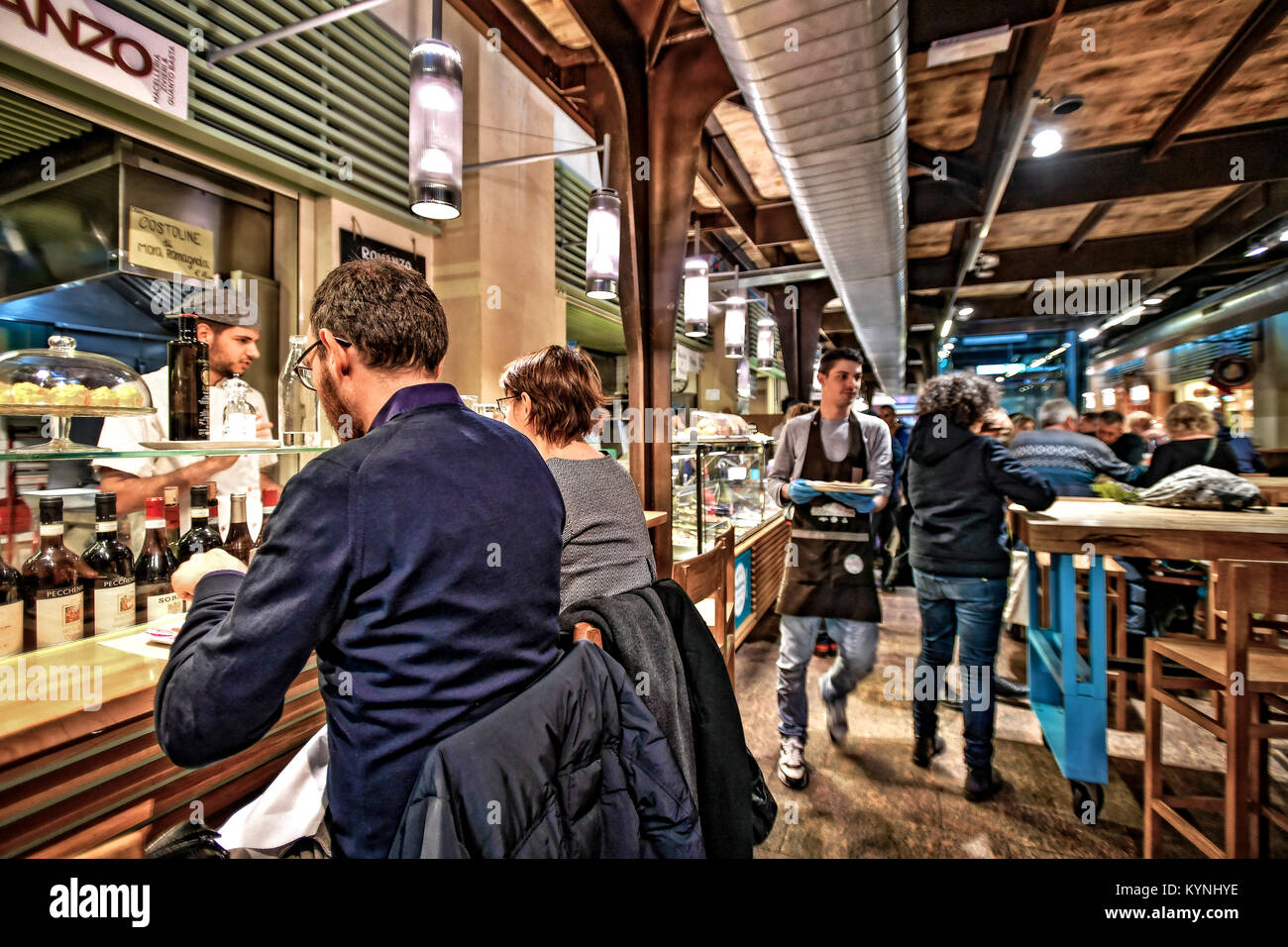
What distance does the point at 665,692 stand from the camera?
1.30 metres

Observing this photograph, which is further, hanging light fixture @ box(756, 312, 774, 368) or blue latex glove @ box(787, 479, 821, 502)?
hanging light fixture @ box(756, 312, 774, 368)

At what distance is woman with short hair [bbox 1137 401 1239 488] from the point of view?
13.1ft

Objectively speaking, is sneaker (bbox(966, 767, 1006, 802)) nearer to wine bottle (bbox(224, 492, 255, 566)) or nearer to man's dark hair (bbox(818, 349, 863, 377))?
man's dark hair (bbox(818, 349, 863, 377))

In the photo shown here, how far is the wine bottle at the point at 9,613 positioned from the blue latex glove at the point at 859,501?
2.70 m

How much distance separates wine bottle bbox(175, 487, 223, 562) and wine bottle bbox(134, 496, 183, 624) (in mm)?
35

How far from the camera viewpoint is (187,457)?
1.72 metres

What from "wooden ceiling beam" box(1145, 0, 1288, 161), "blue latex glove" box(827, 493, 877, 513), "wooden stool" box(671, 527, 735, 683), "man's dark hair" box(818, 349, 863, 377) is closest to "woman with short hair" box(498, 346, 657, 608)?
"wooden stool" box(671, 527, 735, 683)

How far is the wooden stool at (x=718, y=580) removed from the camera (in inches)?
111

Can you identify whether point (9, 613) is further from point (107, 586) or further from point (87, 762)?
point (87, 762)

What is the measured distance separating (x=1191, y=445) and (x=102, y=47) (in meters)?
6.11

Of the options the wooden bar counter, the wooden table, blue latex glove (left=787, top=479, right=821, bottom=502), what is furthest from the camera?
blue latex glove (left=787, top=479, right=821, bottom=502)

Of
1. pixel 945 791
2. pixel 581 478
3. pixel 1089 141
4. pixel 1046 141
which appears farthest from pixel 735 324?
pixel 581 478

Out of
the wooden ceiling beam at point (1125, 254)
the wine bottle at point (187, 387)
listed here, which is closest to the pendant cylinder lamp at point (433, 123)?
the wine bottle at point (187, 387)

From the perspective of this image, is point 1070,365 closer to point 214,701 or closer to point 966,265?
point 966,265
